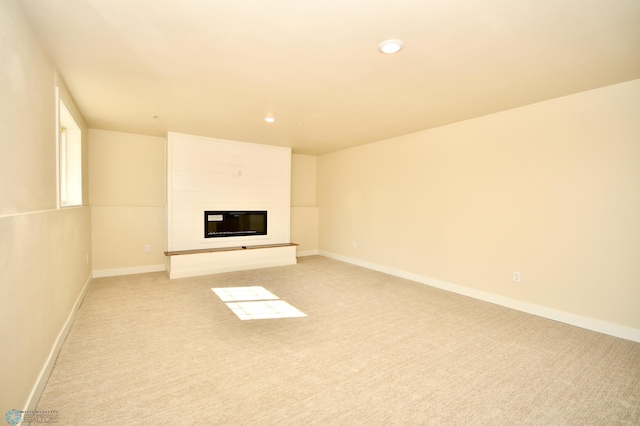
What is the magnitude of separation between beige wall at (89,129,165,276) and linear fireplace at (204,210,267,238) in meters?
0.86

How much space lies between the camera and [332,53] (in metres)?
2.31

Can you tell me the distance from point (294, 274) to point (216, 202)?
6.57 ft

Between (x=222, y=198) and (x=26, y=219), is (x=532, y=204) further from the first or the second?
(x=222, y=198)

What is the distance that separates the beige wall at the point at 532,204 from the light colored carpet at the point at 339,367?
0.48 m

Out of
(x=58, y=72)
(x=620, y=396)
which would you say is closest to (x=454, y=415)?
(x=620, y=396)

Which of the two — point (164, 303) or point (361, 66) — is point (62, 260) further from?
point (361, 66)

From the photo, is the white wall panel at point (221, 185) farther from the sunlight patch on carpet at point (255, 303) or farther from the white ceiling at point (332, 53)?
the sunlight patch on carpet at point (255, 303)

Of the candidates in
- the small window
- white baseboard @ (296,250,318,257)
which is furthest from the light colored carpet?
white baseboard @ (296,250,318,257)

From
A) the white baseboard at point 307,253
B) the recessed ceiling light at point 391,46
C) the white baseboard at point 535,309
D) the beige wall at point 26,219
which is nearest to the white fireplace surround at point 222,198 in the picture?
the white baseboard at point 307,253

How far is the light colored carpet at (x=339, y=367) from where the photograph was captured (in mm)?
1782

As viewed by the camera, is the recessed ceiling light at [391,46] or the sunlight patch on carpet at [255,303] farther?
the sunlight patch on carpet at [255,303]

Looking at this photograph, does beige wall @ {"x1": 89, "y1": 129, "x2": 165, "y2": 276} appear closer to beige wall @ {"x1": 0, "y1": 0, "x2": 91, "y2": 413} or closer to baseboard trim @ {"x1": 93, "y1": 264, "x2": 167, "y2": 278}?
baseboard trim @ {"x1": 93, "y1": 264, "x2": 167, "y2": 278}

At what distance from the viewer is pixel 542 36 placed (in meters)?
2.06

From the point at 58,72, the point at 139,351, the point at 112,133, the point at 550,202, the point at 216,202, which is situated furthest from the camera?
the point at 216,202
